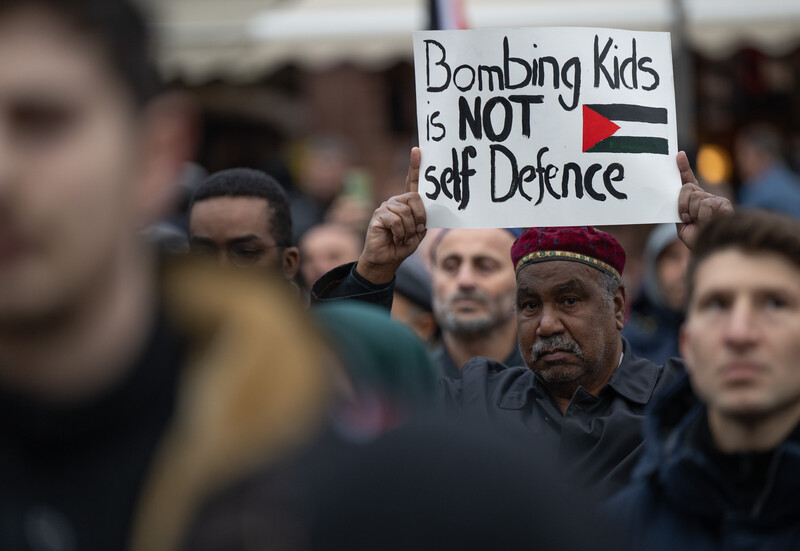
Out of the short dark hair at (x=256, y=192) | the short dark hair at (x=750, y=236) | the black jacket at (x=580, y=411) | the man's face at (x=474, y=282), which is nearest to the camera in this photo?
the short dark hair at (x=750, y=236)

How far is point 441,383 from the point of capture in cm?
371

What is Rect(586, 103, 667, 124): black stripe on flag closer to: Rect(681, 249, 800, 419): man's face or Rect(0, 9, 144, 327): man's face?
Rect(681, 249, 800, 419): man's face

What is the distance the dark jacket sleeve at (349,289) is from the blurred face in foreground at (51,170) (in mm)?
2507

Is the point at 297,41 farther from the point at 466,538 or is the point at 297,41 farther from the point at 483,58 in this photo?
the point at 466,538

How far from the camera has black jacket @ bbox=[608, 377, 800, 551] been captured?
2371mm

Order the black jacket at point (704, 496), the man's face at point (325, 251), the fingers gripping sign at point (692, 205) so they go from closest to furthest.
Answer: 1. the black jacket at point (704, 496)
2. the fingers gripping sign at point (692, 205)
3. the man's face at point (325, 251)

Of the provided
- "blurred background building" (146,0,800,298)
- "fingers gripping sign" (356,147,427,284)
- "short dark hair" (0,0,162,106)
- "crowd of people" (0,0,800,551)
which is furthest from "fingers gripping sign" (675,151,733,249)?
"blurred background building" (146,0,800,298)

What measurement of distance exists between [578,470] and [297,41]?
337 inches

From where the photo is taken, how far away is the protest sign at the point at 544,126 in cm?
386

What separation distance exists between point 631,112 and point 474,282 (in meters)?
1.35

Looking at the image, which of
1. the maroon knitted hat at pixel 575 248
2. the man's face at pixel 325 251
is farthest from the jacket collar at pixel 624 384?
the man's face at pixel 325 251

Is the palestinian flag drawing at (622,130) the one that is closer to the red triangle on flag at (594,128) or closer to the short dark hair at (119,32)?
the red triangle on flag at (594,128)

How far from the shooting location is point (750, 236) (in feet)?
8.33

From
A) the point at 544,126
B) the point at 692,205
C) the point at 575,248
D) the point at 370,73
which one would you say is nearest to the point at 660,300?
the point at 575,248
